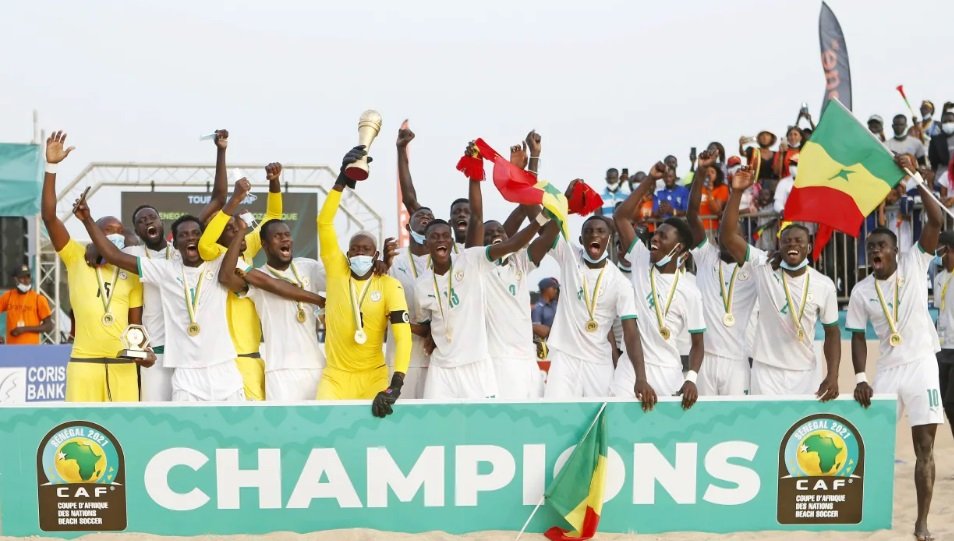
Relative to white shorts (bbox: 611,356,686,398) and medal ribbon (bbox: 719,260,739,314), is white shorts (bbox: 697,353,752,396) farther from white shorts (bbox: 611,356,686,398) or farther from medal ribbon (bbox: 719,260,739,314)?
white shorts (bbox: 611,356,686,398)

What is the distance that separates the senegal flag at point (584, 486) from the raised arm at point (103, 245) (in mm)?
3455

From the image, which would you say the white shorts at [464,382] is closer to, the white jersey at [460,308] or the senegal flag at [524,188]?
the white jersey at [460,308]

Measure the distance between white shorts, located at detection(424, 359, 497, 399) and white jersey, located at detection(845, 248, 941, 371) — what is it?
2635 mm

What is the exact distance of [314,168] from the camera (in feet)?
69.7

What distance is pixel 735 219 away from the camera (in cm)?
776

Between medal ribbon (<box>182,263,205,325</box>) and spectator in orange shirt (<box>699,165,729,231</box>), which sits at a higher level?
spectator in orange shirt (<box>699,165,729,231</box>)

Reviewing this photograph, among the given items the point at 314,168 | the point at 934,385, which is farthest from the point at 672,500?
the point at 314,168

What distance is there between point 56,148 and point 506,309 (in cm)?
350

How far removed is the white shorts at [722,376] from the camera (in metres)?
8.30

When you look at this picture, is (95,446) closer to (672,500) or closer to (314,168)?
(672,500)

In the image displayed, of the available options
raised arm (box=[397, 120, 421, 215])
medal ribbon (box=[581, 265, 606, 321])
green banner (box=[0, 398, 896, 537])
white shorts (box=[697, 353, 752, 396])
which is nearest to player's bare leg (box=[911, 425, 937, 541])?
green banner (box=[0, 398, 896, 537])

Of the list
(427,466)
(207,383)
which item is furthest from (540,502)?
(207,383)

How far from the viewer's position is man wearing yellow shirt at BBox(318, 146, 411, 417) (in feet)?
24.3

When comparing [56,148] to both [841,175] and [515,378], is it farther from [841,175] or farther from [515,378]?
[841,175]
